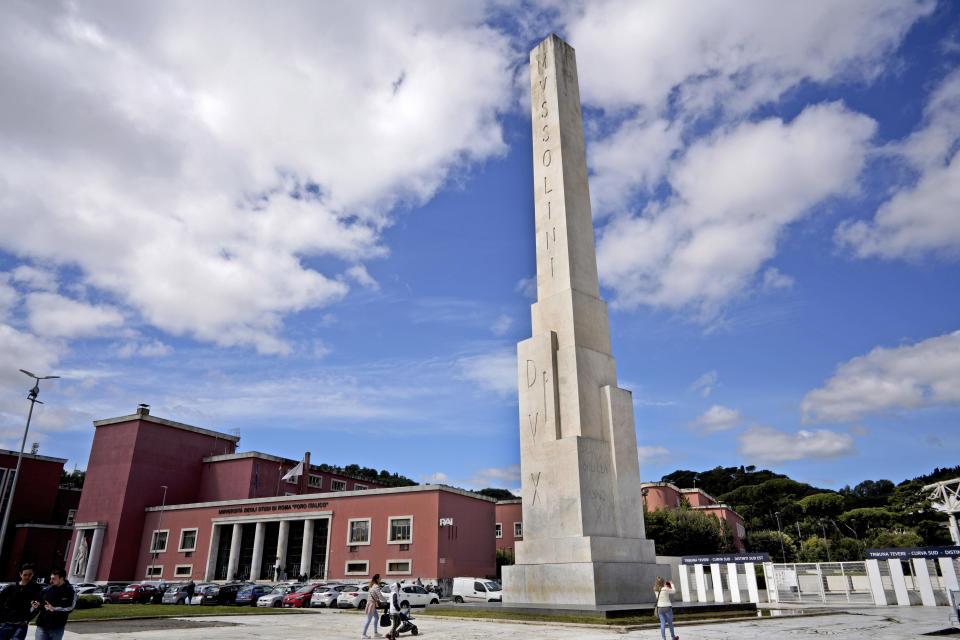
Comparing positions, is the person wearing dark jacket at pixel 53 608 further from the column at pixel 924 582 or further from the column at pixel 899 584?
the column at pixel 924 582

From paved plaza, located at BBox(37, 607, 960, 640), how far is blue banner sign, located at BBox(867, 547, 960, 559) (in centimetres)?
508

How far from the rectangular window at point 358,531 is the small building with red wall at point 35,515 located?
1095 inches

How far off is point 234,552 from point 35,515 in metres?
22.3

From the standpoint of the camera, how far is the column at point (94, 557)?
1937 inches

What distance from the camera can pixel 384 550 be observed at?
4041cm

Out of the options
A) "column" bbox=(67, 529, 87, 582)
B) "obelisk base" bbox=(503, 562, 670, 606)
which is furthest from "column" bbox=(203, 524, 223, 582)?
"obelisk base" bbox=(503, 562, 670, 606)

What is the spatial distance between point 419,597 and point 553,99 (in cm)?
2356

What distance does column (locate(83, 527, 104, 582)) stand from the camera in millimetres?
49188

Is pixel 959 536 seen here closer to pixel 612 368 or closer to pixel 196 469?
pixel 612 368

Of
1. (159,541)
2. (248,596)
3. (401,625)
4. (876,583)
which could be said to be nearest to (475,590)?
(248,596)

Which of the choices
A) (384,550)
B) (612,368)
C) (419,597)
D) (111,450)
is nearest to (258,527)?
(384,550)

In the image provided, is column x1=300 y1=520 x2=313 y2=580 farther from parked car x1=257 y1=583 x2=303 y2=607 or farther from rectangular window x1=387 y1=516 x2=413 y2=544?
parked car x1=257 y1=583 x2=303 y2=607

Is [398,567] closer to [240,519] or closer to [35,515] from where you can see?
[240,519]

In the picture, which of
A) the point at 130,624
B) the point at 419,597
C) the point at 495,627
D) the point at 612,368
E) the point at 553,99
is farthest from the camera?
the point at 419,597
